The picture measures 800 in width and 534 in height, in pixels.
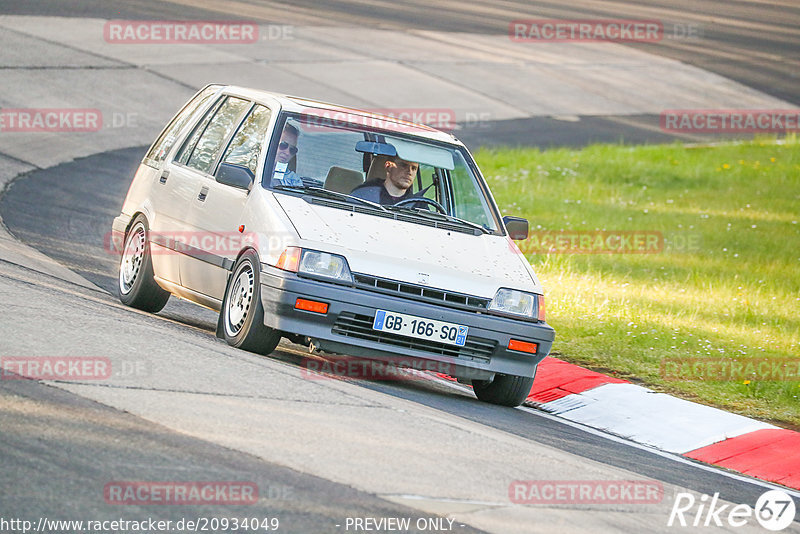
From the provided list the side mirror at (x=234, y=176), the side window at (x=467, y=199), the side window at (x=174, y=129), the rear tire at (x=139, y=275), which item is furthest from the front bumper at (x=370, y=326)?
the side window at (x=174, y=129)

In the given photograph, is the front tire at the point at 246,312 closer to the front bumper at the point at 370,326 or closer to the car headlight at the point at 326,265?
the front bumper at the point at 370,326

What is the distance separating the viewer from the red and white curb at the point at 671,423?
850 centimetres

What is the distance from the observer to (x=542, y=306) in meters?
8.44

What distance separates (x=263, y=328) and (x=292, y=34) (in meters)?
24.2

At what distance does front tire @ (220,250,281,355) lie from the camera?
8047 mm

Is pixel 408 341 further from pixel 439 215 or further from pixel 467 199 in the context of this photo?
pixel 467 199

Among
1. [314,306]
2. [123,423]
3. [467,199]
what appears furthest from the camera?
[467,199]

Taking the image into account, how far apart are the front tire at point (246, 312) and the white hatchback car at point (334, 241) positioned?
0.01 metres

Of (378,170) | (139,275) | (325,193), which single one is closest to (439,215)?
(378,170)

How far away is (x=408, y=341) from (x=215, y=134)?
2600 millimetres

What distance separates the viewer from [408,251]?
8117 millimetres

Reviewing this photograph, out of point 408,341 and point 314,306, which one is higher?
point 314,306

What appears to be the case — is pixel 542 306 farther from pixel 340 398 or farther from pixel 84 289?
pixel 84 289

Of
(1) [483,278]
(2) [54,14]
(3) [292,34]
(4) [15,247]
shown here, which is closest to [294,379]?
(1) [483,278]
